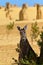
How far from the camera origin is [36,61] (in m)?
8.41

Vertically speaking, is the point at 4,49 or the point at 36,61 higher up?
the point at 36,61

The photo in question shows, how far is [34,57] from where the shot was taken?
8562 millimetres

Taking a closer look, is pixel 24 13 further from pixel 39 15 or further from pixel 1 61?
pixel 1 61

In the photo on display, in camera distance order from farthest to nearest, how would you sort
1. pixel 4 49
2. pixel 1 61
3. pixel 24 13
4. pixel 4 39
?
pixel 24 13, pixel 4 39, pixel 4 49, pixel 1 61

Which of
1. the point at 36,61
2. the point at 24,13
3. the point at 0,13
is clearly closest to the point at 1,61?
the point at 36,61

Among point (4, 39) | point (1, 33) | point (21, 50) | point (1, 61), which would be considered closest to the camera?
point (21, 50)

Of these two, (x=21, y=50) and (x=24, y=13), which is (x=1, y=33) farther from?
(x=21, y=50)

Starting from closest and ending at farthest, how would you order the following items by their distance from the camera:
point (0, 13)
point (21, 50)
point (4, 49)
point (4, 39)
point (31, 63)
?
point (31, 63) → point (21, 50) → point (4, 49) → point (4, 39) → point (0, 13)

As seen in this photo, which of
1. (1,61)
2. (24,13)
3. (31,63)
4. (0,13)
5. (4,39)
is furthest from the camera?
(0,13)

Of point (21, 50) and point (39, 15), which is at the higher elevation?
point (21, 50)

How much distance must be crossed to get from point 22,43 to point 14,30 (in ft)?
85.9

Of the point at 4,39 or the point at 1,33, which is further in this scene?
the point at 1,33

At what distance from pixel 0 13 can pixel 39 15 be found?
22566 millimetres

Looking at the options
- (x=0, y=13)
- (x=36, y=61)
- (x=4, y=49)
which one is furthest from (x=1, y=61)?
(x=0, y=13)
